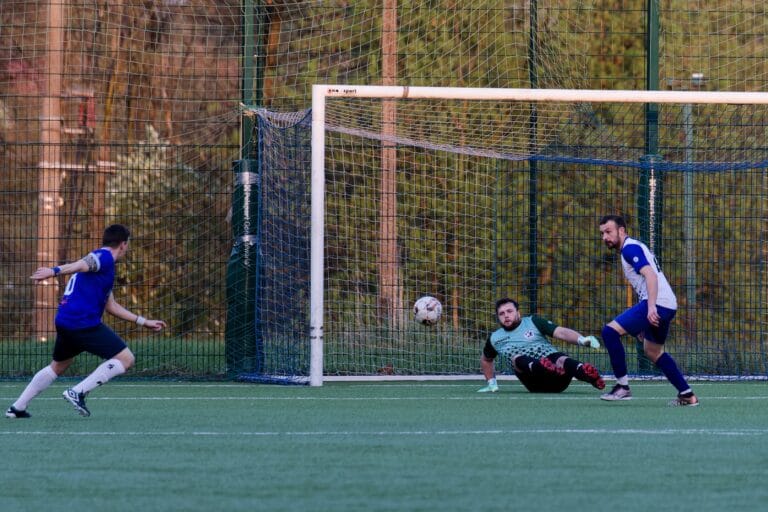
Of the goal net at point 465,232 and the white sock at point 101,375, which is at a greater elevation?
the goal net at point 465,232

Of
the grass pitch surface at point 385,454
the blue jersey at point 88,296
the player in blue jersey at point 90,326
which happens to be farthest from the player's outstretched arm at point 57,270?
the grass pitch surface at point 385,454

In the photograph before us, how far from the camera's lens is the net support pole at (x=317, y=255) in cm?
1212

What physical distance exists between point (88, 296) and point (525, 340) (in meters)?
3.98

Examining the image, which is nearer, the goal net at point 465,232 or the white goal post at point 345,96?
the white goal post at point 345,96

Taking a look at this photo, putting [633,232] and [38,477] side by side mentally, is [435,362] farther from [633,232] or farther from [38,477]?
[38,477]

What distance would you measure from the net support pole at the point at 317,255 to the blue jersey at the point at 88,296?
306cm

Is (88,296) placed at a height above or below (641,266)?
below

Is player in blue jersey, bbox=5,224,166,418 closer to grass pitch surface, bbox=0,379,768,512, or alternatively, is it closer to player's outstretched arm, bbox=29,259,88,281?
player's outstretched arm, bbox=29,259,88,281

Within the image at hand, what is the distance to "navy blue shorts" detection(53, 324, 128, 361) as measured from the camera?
30.3ft

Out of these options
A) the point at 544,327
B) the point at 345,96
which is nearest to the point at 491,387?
the point at 544,327

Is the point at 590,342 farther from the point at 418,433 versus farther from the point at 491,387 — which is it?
the point at 418,433

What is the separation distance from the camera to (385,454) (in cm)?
703

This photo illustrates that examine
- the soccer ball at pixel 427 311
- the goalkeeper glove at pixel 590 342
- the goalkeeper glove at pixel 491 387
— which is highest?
the soccer ball at pixel 427 311

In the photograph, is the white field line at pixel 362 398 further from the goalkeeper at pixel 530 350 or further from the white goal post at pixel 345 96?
the white goal post at pixel 345 96
